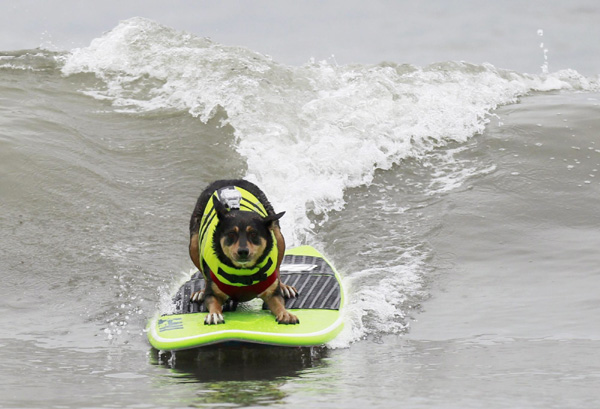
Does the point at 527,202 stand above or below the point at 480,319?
above

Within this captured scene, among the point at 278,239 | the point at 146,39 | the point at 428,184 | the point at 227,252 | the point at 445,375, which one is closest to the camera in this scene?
the point at 445,375

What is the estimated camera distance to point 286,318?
571 cm

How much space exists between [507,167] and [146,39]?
346 inches

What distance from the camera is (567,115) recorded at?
1295cm

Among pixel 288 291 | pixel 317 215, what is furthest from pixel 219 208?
pixel 317 215

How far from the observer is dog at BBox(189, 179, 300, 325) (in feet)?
17.7

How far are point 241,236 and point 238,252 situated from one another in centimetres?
12

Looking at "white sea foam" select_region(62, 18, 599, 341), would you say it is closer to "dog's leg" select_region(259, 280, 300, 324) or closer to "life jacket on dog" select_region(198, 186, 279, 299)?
"dog's leg" select_region(259, 280, 300, 324)

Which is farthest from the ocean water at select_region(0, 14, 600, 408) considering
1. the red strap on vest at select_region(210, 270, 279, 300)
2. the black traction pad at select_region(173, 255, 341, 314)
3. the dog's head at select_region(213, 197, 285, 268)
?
the dog's head at select_region(213, 197, 285, 268)

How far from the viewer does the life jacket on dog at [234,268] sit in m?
5.53

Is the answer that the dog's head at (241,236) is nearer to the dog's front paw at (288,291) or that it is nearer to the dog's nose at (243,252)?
the dog's nose at (243,252)

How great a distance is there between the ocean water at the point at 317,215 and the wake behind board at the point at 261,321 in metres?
0.14

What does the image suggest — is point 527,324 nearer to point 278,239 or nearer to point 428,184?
point 278,239

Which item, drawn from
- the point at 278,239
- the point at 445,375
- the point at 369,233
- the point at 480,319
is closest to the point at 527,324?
the point at 480,319
